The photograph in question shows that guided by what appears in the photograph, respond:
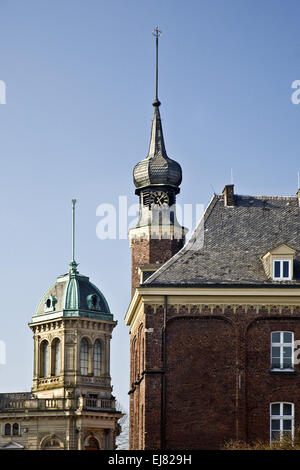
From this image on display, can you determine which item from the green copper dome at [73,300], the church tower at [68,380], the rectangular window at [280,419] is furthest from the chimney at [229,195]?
the green copper dome at [73,300]

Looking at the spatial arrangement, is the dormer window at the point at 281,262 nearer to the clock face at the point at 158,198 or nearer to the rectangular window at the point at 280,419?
the rectangular window at the point at 280,419

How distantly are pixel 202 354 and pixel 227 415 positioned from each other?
2.72 m

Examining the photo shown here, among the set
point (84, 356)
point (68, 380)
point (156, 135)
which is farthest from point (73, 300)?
point (156, 135)

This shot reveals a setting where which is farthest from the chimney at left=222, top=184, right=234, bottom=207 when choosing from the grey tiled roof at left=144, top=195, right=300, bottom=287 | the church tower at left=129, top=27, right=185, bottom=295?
the church tower at left=129, top=27, right=185, bottom=295

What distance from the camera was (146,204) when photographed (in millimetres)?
67250

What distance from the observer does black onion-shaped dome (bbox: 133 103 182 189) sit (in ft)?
220

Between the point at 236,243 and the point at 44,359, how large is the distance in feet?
194

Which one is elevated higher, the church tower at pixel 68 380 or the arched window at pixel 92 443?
the church tower at pixel 68 380

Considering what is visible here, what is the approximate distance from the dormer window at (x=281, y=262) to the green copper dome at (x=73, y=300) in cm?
5949

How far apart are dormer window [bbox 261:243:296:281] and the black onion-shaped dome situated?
15.4 m

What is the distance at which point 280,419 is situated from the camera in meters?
51.4

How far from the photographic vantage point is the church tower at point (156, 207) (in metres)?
64.0

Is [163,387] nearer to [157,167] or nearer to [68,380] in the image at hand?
[157,167]

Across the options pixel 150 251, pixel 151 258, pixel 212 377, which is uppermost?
pixel 150 251
